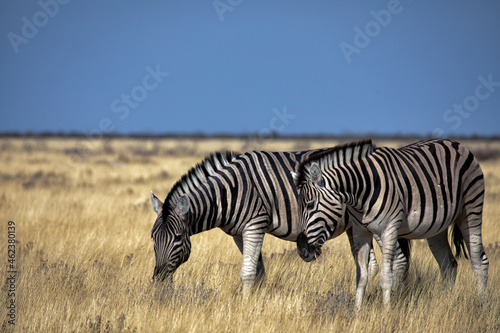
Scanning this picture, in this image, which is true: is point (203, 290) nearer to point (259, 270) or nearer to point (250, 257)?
point (250, 257)

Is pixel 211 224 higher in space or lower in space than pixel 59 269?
higher

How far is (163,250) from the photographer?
202 inches

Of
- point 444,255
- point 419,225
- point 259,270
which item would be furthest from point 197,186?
point 444,255

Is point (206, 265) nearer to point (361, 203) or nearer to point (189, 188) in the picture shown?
point (189, 188)

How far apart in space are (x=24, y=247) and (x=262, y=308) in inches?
178

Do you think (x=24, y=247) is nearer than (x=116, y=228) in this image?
Yes

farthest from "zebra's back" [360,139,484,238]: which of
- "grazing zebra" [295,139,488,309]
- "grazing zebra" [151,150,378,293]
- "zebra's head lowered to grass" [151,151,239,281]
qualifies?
"zebra's head lowered to grass" [151,151,239,281]

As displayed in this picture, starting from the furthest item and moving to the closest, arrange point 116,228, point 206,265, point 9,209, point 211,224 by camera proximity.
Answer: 1. point 9,209
2. point 116,228
3. point 206,265
4. point 211,224

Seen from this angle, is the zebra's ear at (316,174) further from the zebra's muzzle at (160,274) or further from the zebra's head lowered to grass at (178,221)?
the zebra's muzzle at (160,274)

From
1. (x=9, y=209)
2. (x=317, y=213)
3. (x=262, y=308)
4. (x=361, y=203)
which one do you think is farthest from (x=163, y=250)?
(x=9, y=209)

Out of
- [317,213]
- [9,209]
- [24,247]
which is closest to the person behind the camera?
[317,213]

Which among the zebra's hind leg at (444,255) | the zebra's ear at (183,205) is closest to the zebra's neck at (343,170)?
the zebra's ear at (183,205)

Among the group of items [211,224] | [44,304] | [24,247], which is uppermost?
[211,224]

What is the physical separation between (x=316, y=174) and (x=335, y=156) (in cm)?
42
